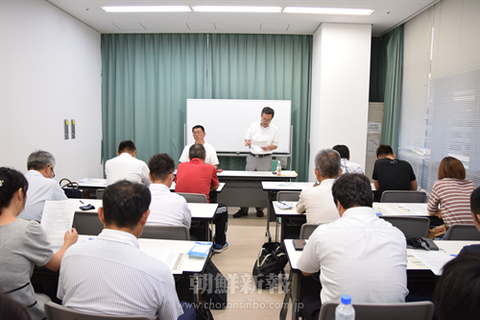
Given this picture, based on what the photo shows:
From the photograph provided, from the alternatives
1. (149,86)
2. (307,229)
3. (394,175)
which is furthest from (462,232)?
(149,86)

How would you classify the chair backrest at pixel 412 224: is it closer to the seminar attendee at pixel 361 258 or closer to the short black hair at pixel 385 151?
the seminar attendee at pixel 361 258

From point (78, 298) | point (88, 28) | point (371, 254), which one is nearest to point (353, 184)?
point (371, 254)

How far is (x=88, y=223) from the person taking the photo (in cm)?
260

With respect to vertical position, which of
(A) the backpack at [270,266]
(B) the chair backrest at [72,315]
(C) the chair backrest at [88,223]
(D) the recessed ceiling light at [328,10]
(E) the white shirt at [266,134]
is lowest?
(A) the backpack at [270,266]

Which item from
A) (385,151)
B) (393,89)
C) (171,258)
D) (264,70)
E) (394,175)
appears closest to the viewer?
(171,258)

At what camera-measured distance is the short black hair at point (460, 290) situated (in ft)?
2.22

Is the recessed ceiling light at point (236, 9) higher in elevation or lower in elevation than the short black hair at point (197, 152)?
higher

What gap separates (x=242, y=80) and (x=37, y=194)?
4.74m

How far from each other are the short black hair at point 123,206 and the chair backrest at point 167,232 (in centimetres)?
88

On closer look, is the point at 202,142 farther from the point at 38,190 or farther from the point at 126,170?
the point at 38,190

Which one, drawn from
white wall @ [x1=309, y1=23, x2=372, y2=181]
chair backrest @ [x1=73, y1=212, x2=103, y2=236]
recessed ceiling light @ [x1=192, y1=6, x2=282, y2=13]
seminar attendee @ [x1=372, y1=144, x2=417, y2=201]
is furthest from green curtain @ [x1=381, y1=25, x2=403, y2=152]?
chair backrest @ [x1=73, y1=212, x2=103, y2=236]

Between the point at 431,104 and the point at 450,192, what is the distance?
2.53m

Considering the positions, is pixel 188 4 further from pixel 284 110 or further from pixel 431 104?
pixel 431 104

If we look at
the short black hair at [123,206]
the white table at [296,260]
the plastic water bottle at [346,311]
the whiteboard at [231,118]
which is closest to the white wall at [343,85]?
the whiteboard at [231,118]
